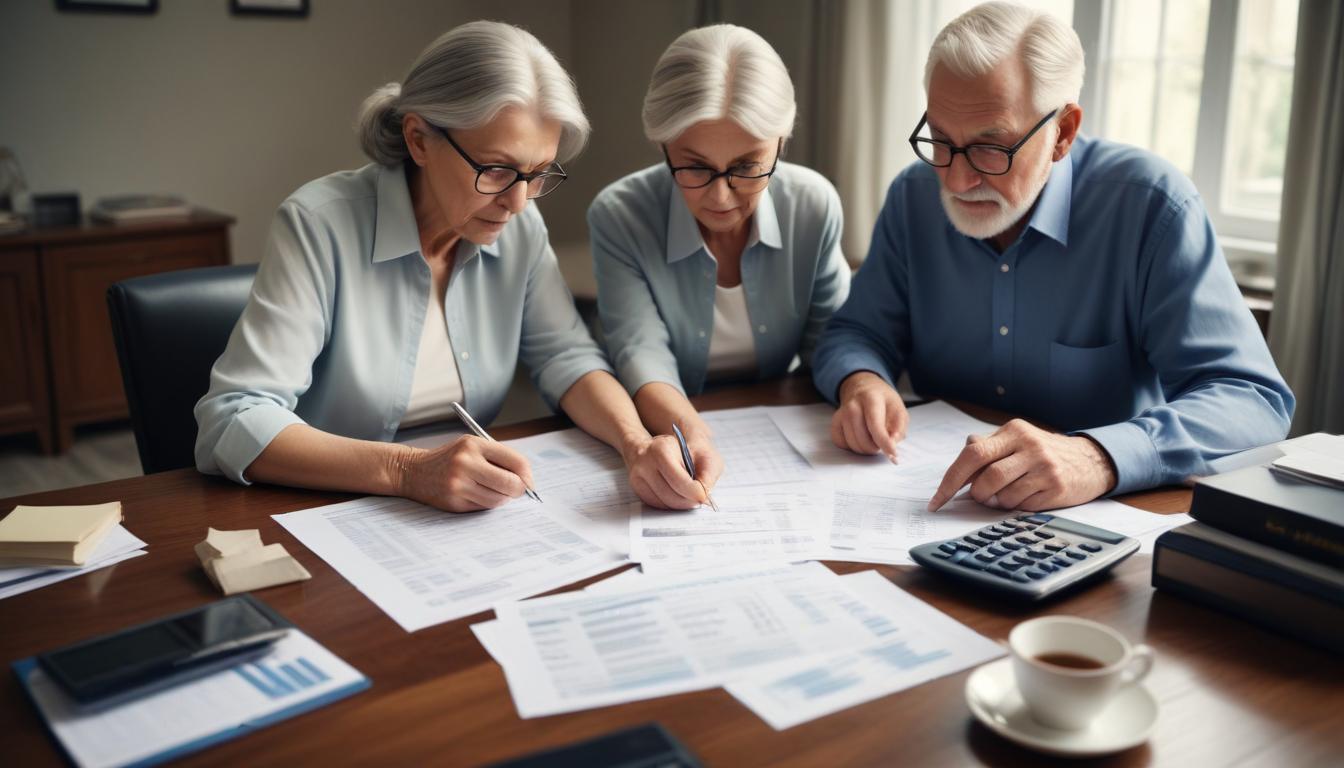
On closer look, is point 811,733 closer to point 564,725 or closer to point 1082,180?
point 564,725

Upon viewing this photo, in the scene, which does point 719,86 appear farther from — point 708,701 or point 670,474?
point 708,701

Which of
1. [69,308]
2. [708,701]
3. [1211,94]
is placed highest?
[1211,94]

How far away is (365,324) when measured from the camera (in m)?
1.64

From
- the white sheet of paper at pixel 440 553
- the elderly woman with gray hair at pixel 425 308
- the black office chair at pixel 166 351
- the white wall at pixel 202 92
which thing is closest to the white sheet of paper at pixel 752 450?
the elderly woman with gray hair at pixel 425 308

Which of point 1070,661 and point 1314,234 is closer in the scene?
point 1070,661

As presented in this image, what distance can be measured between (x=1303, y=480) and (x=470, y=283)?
121cm

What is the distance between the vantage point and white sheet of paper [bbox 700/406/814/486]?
142cm

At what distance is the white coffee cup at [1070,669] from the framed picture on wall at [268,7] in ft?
14.1

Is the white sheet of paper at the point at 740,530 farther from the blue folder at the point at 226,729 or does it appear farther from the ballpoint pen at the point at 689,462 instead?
the blue folder at the point at 226,729

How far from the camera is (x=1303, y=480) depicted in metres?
1.07

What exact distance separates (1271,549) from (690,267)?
3.70 feet

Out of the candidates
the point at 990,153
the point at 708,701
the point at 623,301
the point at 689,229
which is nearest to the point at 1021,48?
the point at 990,153

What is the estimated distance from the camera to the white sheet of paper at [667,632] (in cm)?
92

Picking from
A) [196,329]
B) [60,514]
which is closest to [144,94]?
[196,329]
